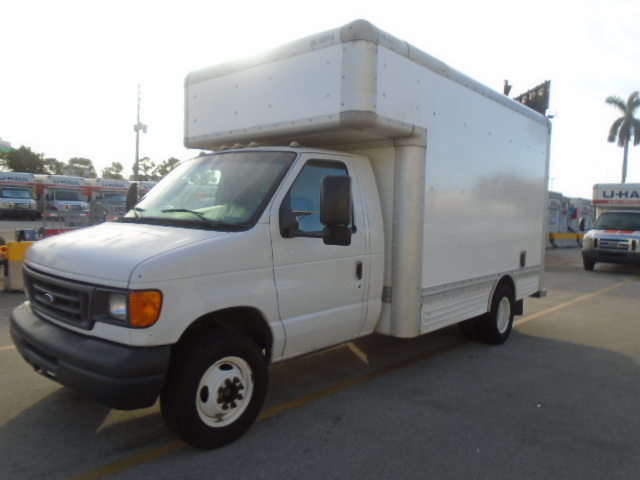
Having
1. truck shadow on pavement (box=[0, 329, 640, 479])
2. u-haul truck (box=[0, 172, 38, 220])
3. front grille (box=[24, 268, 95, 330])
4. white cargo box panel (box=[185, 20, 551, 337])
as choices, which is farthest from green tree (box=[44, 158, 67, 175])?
truck shadow on pavement (box=[0, 329, 640, 479])

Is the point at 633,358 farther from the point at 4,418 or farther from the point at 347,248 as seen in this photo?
the point at 4,418

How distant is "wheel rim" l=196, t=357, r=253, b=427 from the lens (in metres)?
3.46

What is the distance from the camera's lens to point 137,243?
11.3 ft

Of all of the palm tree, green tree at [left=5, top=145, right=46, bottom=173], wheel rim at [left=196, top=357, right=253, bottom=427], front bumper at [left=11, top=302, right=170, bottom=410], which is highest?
the palm tree

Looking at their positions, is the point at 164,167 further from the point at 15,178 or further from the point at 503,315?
the point at 503,315

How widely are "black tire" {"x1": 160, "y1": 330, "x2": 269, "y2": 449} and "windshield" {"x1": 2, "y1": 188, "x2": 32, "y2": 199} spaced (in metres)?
34.4

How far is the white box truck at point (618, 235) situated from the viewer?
607 inches

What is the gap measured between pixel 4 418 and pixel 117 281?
1831 mm

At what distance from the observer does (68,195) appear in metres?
33.6

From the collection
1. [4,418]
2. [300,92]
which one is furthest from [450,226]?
[4,418]

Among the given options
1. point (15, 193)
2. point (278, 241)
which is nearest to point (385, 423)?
point (278, 241)

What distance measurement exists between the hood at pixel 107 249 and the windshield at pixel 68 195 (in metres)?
32.9

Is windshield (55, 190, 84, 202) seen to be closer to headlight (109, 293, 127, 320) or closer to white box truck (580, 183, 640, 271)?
white box truck (580, 183, 640, 271)

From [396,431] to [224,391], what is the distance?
1.40m
